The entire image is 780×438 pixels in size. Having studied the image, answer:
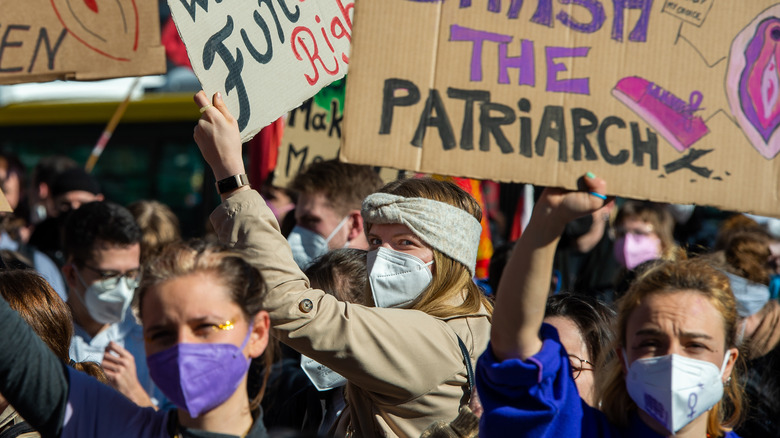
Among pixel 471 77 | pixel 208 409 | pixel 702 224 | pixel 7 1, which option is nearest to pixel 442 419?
pixel 208 409

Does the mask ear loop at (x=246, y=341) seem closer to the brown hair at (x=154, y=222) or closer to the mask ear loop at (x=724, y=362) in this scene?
the mask ear loop at (x=724, y=362)

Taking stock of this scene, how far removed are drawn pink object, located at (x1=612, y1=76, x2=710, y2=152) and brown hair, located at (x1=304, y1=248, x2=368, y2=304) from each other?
141 cm

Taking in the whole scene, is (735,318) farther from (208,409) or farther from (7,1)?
(7,1)

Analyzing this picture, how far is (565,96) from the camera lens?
7.49 feet

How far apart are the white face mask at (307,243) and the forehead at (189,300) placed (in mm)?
2644

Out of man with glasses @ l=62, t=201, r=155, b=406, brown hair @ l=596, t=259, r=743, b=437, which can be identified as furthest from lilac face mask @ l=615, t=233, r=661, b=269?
brown hair @ l=596, t=259, r=743, b=437

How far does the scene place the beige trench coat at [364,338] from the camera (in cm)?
240

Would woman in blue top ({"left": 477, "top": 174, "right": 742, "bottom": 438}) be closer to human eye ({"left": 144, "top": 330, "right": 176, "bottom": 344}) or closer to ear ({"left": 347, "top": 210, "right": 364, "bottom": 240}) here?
human eye ({"left": 144, "top": 330, "right": 176, "bottom": 344})

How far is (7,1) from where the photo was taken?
120 inches

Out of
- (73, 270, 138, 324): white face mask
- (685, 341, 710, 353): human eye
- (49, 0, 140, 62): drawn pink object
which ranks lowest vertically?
(73, 270, 138, 324): white face mask

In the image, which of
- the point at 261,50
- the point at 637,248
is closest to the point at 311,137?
the point at 261,50

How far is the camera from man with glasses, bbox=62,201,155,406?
430 centimetres

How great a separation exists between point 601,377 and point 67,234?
3.05m

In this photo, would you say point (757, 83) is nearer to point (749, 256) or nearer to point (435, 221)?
point (435, 221)
